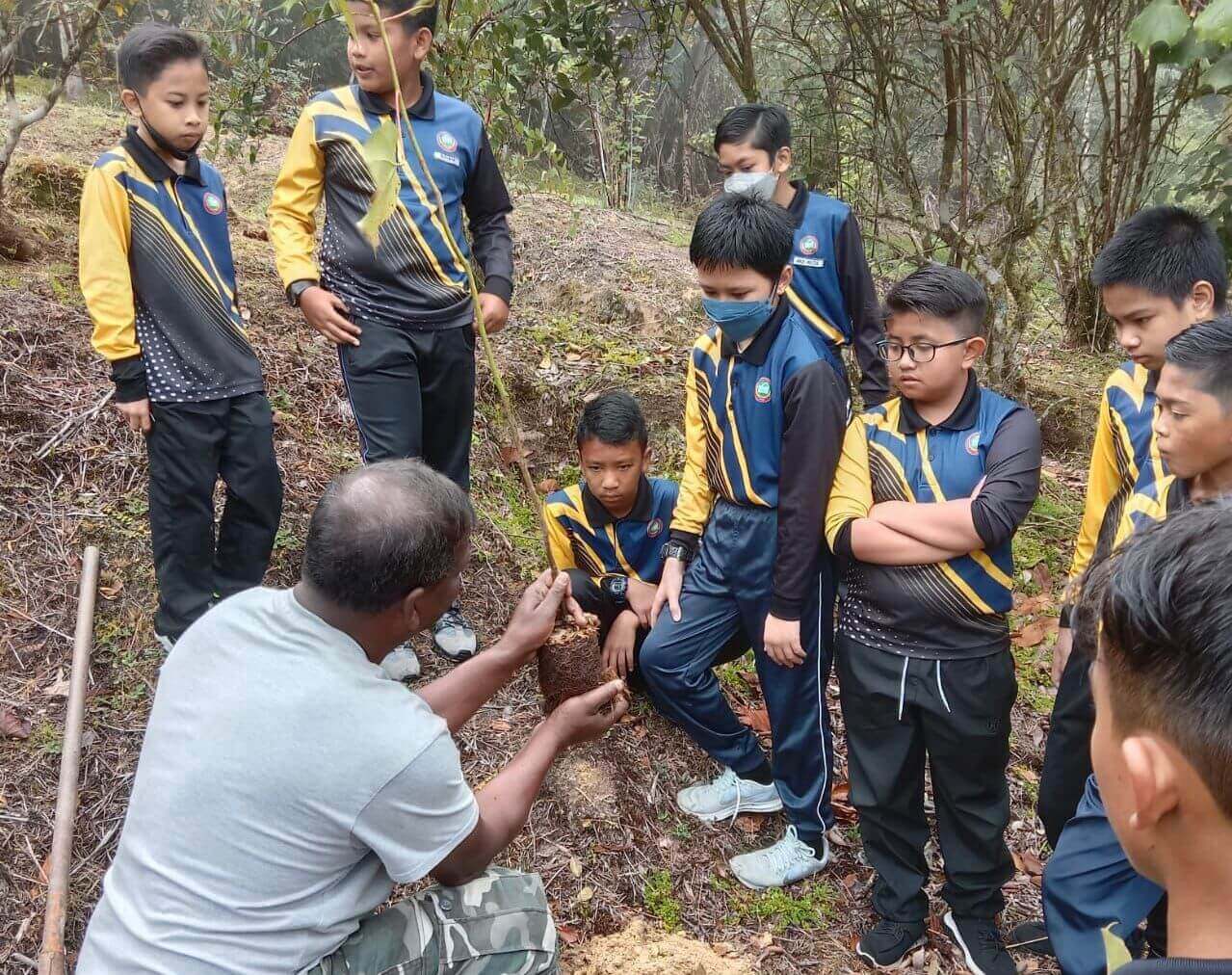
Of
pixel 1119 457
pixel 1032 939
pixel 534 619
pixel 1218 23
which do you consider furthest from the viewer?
pixel 1032 939

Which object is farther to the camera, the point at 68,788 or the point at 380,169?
the point at 68,788

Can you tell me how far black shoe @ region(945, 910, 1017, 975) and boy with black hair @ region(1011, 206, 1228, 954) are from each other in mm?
389

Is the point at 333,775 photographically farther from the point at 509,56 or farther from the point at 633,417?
the point at 509,56

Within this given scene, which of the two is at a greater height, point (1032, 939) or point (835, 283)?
point (835, 283)

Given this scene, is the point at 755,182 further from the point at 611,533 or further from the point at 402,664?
the point at 402,664

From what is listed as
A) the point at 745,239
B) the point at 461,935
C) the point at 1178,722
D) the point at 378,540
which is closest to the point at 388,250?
the point at 745,239

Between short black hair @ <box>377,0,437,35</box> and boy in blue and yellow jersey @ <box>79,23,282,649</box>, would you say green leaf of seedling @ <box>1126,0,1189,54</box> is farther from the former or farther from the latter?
boy in blue and yellow jersey @ <box>79,23,282,649</box>

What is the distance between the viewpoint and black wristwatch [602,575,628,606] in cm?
366

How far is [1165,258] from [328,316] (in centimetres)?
269

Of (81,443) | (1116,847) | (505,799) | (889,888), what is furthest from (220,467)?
(1116,847)

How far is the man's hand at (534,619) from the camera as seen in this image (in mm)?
2541

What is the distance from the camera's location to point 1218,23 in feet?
7.02

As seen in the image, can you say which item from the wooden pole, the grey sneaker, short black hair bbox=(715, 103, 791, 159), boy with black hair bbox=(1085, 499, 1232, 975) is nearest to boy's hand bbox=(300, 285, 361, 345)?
the grey sneaker

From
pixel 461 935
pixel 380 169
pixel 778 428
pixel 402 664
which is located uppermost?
pixel 380 169
